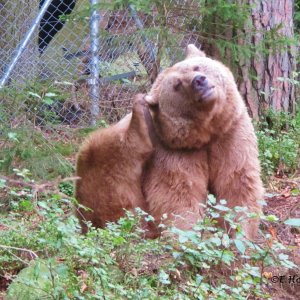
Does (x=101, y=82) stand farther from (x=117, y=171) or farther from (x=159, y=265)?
(x=159, y=265)

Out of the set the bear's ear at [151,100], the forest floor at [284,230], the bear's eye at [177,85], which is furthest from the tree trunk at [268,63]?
the bear's ear at [151,100]

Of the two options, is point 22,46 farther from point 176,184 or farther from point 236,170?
point 236,170

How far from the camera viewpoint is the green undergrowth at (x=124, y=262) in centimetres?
413

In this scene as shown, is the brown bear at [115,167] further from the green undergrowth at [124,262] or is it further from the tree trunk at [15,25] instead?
the tree trunk at [15,25]

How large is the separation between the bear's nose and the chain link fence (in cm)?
267

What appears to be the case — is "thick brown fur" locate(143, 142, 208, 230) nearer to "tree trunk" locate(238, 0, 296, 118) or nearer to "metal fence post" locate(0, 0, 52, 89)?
"tree trunk" locate(238, 0, 296, 118)

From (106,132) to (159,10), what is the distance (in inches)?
118

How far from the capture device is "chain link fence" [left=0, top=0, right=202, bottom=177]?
8.57 metres

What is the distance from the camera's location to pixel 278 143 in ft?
27.2

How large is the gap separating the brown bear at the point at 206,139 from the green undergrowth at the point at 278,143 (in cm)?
201

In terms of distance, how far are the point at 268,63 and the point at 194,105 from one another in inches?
131

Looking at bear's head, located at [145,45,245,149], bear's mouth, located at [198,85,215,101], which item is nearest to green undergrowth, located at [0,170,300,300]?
bear's head, located at [145,45,245,149]

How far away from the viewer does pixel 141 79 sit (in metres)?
9.78

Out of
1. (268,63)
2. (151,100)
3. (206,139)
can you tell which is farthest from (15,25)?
(206,139)
